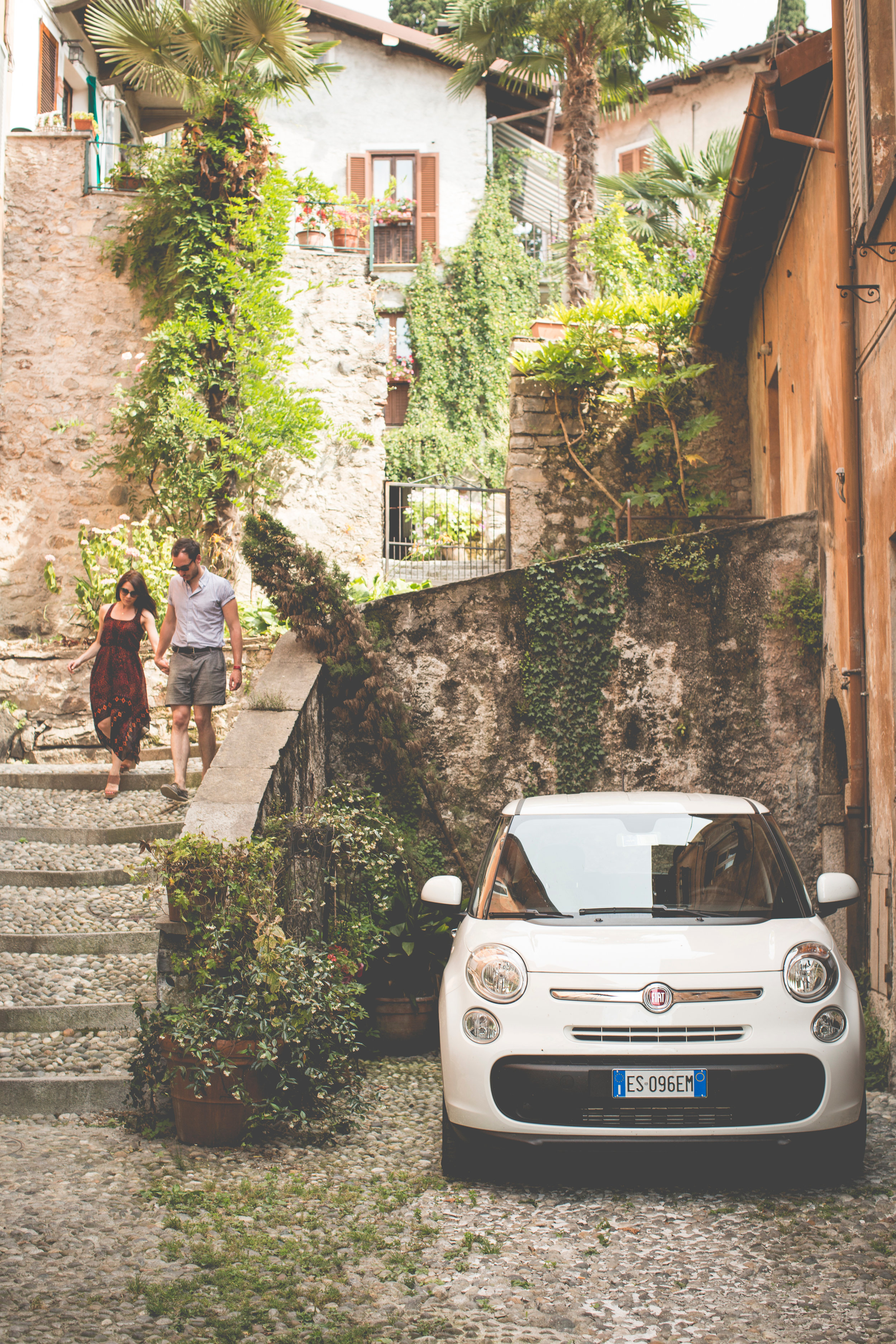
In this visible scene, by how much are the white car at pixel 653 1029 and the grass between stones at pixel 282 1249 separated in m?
0.44

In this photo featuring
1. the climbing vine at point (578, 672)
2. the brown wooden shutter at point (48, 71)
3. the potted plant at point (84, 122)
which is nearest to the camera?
the climbing vine at point (578, 672)

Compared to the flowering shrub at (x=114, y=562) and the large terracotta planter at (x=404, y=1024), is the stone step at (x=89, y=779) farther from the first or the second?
the flowering shrub at (x=114, y=562)

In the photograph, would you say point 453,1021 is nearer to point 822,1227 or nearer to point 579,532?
point 822,1227

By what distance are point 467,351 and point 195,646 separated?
16925 mm

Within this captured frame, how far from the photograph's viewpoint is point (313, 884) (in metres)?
6.59

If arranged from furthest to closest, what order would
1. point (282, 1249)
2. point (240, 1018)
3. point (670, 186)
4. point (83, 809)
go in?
1. point (670, 186)
2. point (83, 809)
3. point (240, 1018)
4. point (282, 1249)

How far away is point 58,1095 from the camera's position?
5.21 meters

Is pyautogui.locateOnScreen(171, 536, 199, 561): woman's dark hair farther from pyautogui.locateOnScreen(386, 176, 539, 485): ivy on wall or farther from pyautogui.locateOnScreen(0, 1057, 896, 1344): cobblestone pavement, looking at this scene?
pyautogui.locateOnScreen(386, 176, 539, 485): ivy on wall

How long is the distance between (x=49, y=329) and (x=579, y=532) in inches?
296

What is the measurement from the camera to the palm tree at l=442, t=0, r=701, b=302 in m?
16.4

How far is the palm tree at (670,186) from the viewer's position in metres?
18.7

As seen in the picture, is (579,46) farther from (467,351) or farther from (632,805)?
(632,805)

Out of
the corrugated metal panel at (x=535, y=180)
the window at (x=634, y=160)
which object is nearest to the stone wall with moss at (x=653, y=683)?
the corrugated metal panel at (x=535, y=180)

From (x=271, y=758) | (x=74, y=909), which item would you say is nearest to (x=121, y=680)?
(x=74, y=909)
